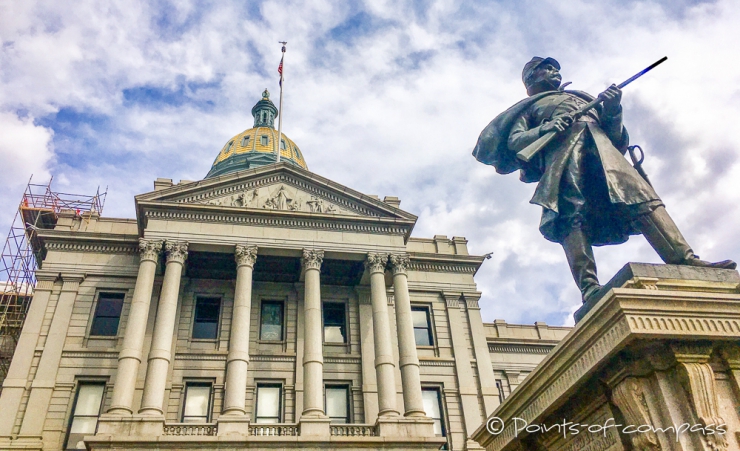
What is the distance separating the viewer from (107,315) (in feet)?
84.7

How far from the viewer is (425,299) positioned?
29062 millimetres

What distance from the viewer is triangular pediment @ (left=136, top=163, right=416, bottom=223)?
26.2 meters

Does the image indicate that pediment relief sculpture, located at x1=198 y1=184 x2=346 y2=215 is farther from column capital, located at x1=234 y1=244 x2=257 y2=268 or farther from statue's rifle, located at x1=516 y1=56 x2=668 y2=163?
statue's rifle, located at x1=516 y1=56 x2=668 y2=163

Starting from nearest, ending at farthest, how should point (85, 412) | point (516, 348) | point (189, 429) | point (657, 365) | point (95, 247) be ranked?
point (657, 365) < point (189, 429) < point (85, 412) < point (95, 247) < point (516, 348)

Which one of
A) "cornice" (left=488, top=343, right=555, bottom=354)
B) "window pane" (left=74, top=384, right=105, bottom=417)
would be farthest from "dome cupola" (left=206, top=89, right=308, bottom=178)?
"window pane" (left=74, top=384, right=105, bottom=417)

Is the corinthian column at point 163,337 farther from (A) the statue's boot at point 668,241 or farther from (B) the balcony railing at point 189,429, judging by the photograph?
(A) the statue's boot at point 668,241

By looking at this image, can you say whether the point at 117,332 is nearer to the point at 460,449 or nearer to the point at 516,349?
the point at 460,449

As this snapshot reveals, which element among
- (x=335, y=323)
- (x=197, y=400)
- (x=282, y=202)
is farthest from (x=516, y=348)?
(x=197, y=400)

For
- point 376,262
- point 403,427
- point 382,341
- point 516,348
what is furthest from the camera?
point 516,348

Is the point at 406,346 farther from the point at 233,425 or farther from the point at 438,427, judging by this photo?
the point at 233,425

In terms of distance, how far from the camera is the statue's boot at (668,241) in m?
4.21

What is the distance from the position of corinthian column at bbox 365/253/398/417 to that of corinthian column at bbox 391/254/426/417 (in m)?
0.48

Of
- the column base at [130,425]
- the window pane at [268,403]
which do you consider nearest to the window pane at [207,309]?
the window pane at [268,403]

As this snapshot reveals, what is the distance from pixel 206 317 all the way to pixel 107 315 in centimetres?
419
